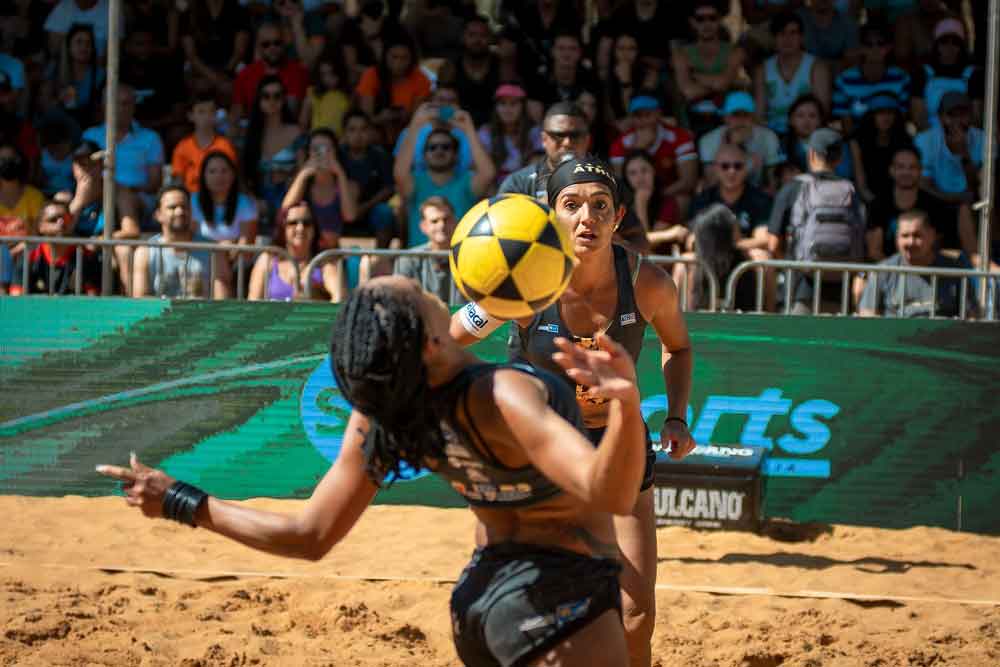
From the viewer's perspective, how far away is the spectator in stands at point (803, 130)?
10.9m

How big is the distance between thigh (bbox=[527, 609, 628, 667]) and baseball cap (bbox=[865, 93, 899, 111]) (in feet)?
28.6

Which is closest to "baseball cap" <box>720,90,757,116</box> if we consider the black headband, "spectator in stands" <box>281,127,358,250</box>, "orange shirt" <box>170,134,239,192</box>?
"spectator in stands" <box>281,127,358,250</box>

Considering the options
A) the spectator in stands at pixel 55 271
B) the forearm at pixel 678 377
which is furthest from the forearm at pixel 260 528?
the spectator in stands at pixel 55 271

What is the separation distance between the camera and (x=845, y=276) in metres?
8.80

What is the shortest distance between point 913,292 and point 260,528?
659 cm

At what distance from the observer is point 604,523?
Result: 11.0ft

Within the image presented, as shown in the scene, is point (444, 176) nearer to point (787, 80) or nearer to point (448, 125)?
point (448, 125)

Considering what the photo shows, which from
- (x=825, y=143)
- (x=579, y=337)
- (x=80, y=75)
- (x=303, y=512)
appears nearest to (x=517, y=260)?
(x=579, y=337)

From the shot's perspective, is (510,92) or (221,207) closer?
(221,207)

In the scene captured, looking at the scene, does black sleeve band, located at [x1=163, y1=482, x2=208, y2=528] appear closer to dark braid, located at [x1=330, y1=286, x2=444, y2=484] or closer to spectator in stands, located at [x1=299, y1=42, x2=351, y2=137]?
dark braid, located at [x1=330, y1=286, x2=444, y2=484]

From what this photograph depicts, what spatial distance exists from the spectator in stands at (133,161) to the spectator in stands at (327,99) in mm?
1243

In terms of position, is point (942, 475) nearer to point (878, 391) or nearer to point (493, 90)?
point (878, 391)

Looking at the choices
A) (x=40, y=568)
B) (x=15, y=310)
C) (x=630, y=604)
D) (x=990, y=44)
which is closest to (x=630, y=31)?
(x=990, y=44)

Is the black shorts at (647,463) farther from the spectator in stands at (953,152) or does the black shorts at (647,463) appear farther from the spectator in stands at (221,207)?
the spectator in stands at (953,152)
